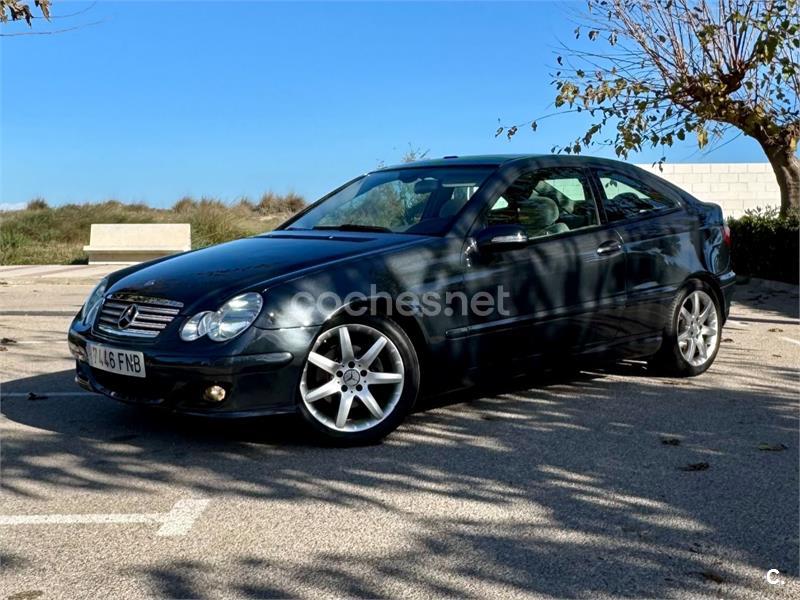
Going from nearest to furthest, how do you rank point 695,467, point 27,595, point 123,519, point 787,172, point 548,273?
point 27,595 < point 123,519 < point 695,467 < point 548,273 < point 787,172

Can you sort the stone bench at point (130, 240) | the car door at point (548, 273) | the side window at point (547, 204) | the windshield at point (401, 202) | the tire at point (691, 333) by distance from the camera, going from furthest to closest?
the stone bench at point (130, 240), the tire at point (691, 333), the side window at point (547, 204), the windshield at point (401, 202), the car door at point (548, 273)

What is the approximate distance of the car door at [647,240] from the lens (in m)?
6.62

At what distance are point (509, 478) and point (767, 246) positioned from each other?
441 inches

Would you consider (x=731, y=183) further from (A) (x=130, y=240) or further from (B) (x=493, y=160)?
(B) (x=493, y=160)

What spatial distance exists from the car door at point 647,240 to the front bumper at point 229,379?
2468mm

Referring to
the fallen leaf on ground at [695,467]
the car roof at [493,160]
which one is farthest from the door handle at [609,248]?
the fallen leaf on ground at [695,467]

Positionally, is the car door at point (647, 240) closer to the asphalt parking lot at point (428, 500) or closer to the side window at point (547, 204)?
the side window at point (547, 204)

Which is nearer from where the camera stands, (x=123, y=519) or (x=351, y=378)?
(x=123, y=519)

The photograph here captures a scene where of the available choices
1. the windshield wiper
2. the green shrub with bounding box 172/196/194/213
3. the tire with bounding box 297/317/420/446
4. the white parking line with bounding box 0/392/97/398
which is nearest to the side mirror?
the windshield wiper

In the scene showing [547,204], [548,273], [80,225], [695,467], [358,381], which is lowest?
[695,467]

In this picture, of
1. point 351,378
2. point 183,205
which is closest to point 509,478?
point 351,378

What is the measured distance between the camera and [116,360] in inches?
206

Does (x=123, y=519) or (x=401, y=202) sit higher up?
(x=401, y=202)

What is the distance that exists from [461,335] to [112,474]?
1.98 metres
